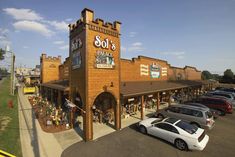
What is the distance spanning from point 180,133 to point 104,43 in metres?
8.16

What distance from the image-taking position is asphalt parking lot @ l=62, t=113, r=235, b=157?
849cm

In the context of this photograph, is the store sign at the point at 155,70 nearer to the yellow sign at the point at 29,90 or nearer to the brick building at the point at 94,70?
the brick building at the point at 94,70

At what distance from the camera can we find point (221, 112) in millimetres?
16609

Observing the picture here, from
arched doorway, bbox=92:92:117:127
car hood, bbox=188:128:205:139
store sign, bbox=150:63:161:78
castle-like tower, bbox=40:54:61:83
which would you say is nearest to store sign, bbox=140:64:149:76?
store sign, bbox=150:63:161:78

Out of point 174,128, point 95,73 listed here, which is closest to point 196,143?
point 174,128

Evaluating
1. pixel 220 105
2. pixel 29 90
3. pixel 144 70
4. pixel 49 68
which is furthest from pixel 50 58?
pixel 220 105

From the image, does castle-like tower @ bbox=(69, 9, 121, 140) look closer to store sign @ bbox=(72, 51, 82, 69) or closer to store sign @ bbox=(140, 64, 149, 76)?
store sign @ bbox=(72, 51, 82, 69)

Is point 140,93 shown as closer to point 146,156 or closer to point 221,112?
point 146,156

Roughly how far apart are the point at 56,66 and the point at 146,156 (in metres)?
25.1

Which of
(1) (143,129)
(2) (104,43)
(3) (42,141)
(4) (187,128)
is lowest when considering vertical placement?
(3) (42,141)

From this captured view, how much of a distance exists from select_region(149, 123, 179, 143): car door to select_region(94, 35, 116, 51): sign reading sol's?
6.89 metres

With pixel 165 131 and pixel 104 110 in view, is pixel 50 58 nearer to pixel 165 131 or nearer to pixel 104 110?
pixel 104 110

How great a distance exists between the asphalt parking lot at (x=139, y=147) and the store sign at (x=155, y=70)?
1243 centimetres

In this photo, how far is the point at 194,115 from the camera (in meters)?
12.1
